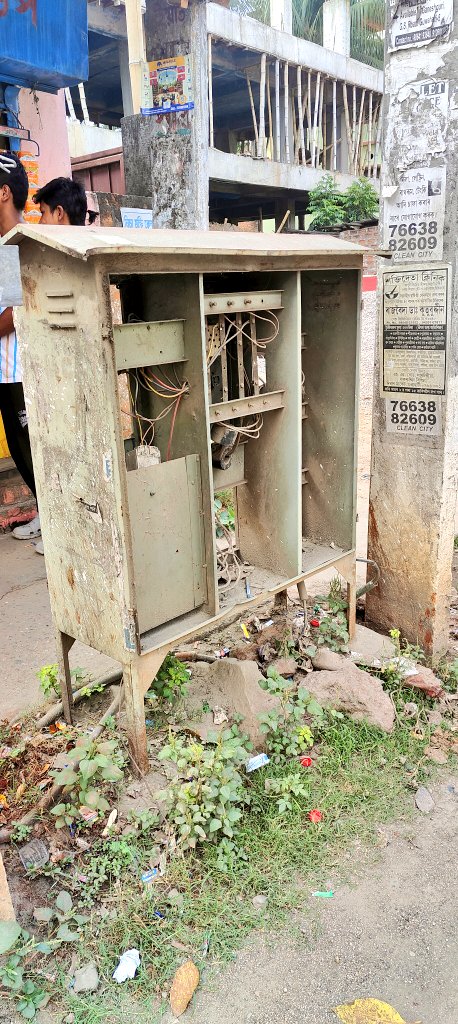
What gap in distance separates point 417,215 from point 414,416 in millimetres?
1011

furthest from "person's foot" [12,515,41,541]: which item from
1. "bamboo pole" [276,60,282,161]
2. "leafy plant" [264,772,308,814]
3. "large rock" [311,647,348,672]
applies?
"bamboo pole" [276,60,282,161]

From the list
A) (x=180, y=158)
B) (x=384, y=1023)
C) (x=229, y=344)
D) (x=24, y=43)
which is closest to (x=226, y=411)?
(x=229, y=344)

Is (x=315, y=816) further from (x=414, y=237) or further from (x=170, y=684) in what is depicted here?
(x=414, y=237)

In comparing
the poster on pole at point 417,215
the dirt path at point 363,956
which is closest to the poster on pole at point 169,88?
the poster on pole at point 417,215

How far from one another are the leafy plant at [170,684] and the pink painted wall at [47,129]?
424cm

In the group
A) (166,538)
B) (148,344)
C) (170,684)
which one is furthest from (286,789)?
(148,344)

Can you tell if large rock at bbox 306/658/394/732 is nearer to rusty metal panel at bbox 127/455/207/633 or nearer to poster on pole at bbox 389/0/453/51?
rusty metal panel at bbox 127/455/207/633

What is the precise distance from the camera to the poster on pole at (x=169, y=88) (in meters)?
6.11

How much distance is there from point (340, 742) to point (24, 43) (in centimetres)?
485

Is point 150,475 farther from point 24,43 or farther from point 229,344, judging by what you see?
point 24,43

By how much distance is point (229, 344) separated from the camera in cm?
330

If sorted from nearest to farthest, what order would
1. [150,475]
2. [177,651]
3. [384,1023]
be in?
[384,1023]
[150,475]
[177,651]

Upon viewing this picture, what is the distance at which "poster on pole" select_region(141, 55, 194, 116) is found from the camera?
6.11 metres

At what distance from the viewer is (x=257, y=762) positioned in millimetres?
2963
